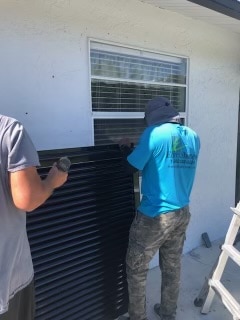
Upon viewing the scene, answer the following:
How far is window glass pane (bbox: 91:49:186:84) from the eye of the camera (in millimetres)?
2901

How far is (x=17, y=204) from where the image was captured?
1440 mm

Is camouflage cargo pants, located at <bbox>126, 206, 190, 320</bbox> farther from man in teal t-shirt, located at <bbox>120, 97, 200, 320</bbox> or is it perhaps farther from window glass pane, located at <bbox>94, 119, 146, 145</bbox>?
window glass pane, located at <bbox>94, 119, 146, 145</bbox>

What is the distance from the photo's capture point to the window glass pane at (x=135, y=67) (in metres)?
2.90

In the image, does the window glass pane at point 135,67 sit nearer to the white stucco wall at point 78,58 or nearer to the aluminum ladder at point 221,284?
the white stucco wall at point 78,58

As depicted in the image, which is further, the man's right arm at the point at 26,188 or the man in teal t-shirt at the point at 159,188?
the man in teal t-shirt at the point at 159,188

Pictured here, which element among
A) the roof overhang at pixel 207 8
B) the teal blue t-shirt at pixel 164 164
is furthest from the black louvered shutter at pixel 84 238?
the roof overhang at pixel 207 8

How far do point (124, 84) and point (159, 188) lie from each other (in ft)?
4.02

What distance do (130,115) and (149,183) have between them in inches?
40.7

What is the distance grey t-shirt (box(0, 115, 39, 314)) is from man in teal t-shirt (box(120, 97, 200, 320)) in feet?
3.18

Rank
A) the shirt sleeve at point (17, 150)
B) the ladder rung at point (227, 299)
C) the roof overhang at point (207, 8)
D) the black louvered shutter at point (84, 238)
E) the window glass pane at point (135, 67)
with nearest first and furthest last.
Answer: the shirt sleeve at point (17, 150)
the black louvered shutter at point (84, 238)
the ladder rung at point (227, 299)
the roof overhang at point (207, 8)
the window glass pane at point (135, 67)

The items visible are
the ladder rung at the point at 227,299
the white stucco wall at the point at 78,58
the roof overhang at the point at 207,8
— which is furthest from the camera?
the roof overhang at the point at 207,8

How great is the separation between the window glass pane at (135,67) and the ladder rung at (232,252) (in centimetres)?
173

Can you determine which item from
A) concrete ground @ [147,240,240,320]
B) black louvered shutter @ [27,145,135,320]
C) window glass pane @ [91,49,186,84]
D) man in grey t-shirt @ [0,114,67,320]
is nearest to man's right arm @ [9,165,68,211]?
man in grey t-shirt @ [0,114,67,320]

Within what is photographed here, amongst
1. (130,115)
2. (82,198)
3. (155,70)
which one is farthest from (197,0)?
(82,198)
